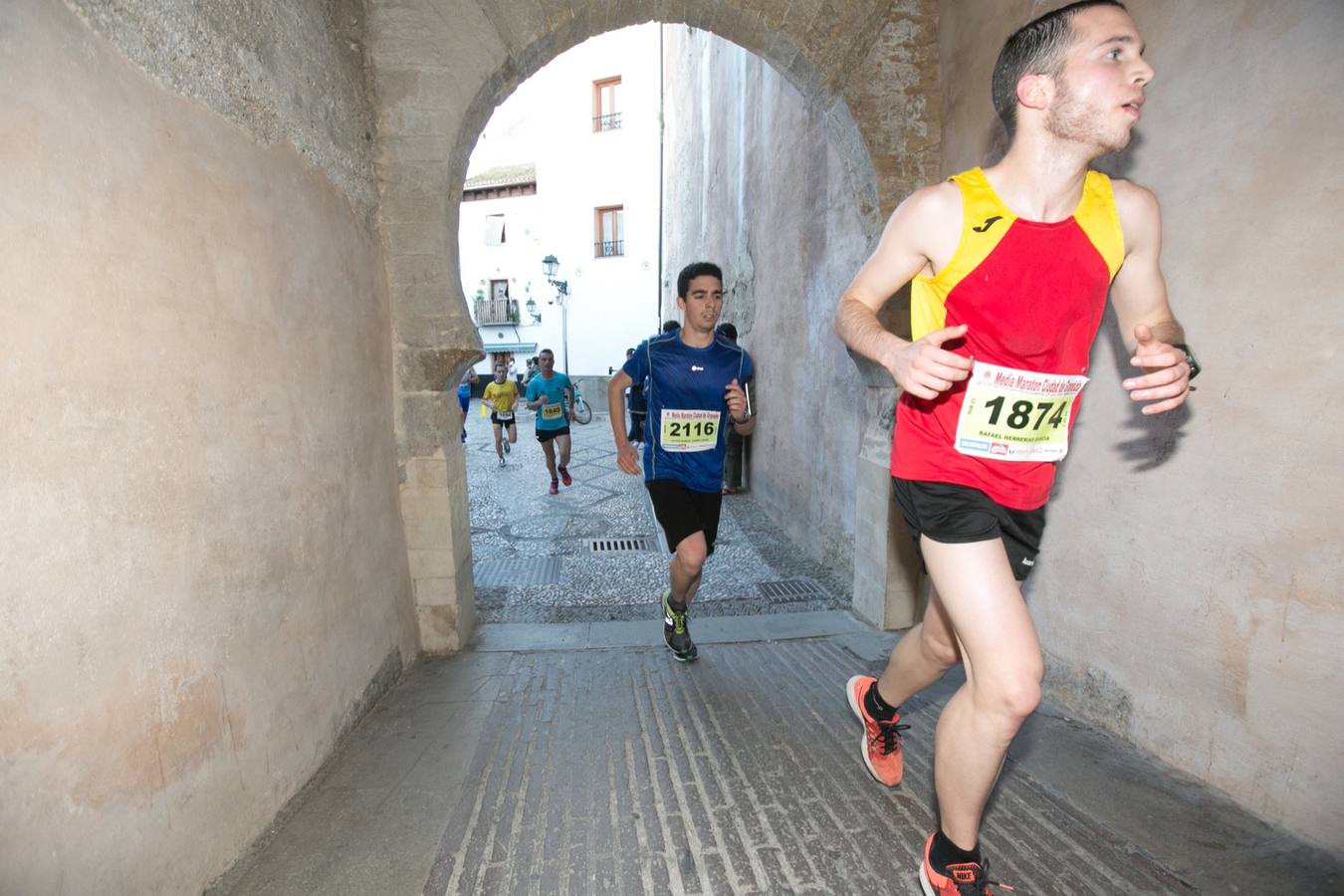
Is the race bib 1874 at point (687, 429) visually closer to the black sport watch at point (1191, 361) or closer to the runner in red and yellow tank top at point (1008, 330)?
the runner in red and yellow tank top at point (1008, 330)

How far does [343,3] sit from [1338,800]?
4678 millimetres

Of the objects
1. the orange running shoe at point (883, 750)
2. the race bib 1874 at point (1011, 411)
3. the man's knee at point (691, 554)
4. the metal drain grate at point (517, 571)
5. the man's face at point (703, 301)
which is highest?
the man's face at point (703, 301)

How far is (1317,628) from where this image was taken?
1.83 meters

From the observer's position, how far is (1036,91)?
162 centimetres

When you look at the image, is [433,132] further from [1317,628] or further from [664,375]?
[1317,628]

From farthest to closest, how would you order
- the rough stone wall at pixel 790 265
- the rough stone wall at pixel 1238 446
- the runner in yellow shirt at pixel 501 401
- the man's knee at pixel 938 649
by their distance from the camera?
the runner in yellow shirt at pixel 501 401 → the rough stone wall at pixel 790 265 → the man's knee at pixel 938 649 → the rough stone wall at pixel 1238 446

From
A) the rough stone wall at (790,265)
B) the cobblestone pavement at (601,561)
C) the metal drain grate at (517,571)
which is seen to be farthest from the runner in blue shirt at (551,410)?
the metal drain grate at (517,571)

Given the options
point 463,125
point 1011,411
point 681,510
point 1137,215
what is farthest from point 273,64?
Answer: point 1137,215

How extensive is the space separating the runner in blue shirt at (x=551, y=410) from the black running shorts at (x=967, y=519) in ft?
23.8

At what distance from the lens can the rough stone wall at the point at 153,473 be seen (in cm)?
125

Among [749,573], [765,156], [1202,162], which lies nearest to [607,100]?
[765,156]

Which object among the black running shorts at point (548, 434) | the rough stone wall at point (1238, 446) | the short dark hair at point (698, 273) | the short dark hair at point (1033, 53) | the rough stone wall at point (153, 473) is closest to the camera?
the rough stone wall at point (153, 473)

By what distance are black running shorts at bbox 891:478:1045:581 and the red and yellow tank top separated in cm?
4

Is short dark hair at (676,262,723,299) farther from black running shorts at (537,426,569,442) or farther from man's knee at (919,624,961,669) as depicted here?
black running shorts at (537,426,569,442)
